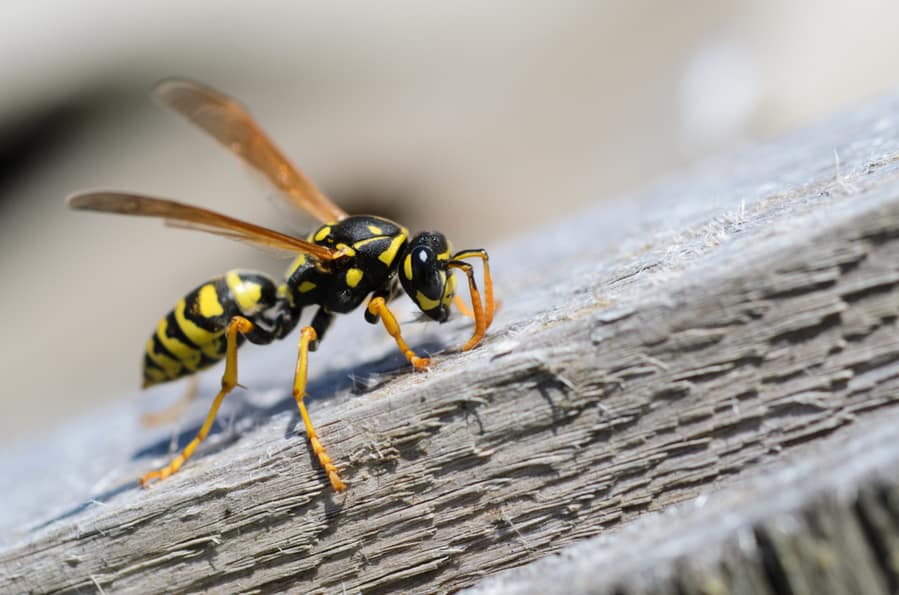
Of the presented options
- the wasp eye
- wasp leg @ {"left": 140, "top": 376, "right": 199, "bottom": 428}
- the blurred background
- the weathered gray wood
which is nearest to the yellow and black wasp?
the wasp eye

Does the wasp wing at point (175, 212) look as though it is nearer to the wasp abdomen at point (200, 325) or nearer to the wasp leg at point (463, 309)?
the wasp abdomen at point (200, 325)

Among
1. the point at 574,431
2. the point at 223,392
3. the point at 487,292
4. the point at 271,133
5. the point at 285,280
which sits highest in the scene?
the point at 271,133

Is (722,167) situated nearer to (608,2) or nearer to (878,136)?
(878,136)

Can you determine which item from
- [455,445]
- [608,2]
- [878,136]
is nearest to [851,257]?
[455,445]

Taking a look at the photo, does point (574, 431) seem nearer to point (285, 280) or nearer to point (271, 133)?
point (285, 280)

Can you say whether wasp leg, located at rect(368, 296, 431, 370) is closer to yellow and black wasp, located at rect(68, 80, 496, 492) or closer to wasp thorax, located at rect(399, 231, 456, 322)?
yellow and black wasp, located at rect(68, 80, 496, 492)

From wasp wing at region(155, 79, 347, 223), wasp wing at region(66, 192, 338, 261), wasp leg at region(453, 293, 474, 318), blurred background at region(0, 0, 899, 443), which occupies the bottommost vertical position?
wasp leg at region(453, 293, 474, 318)

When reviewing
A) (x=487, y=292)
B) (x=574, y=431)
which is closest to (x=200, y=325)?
(x=487, y=292)
